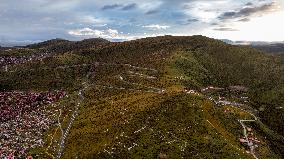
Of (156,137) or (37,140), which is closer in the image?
(156,137)

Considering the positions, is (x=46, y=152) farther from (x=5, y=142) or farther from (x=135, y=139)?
(x=135, y=139)

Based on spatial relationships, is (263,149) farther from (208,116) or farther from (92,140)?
(92,140)

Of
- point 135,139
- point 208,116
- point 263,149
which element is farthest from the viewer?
point 208,116

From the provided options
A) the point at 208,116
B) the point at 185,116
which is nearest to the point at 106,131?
the point at 185,116

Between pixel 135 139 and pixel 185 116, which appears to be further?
pixel 185 116

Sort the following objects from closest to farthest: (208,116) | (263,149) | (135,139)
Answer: (135,139) < (263,149) < (208,116)

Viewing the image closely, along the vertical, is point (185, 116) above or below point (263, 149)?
above

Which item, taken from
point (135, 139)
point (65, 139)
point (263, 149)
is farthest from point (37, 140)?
point (263, 149)

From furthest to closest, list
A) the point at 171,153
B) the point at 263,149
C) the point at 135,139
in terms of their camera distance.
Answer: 1. the point at 263,149
2. the point at 135,139
3. the point at 171,153

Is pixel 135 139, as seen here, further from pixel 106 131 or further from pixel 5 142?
pixel 5 142
